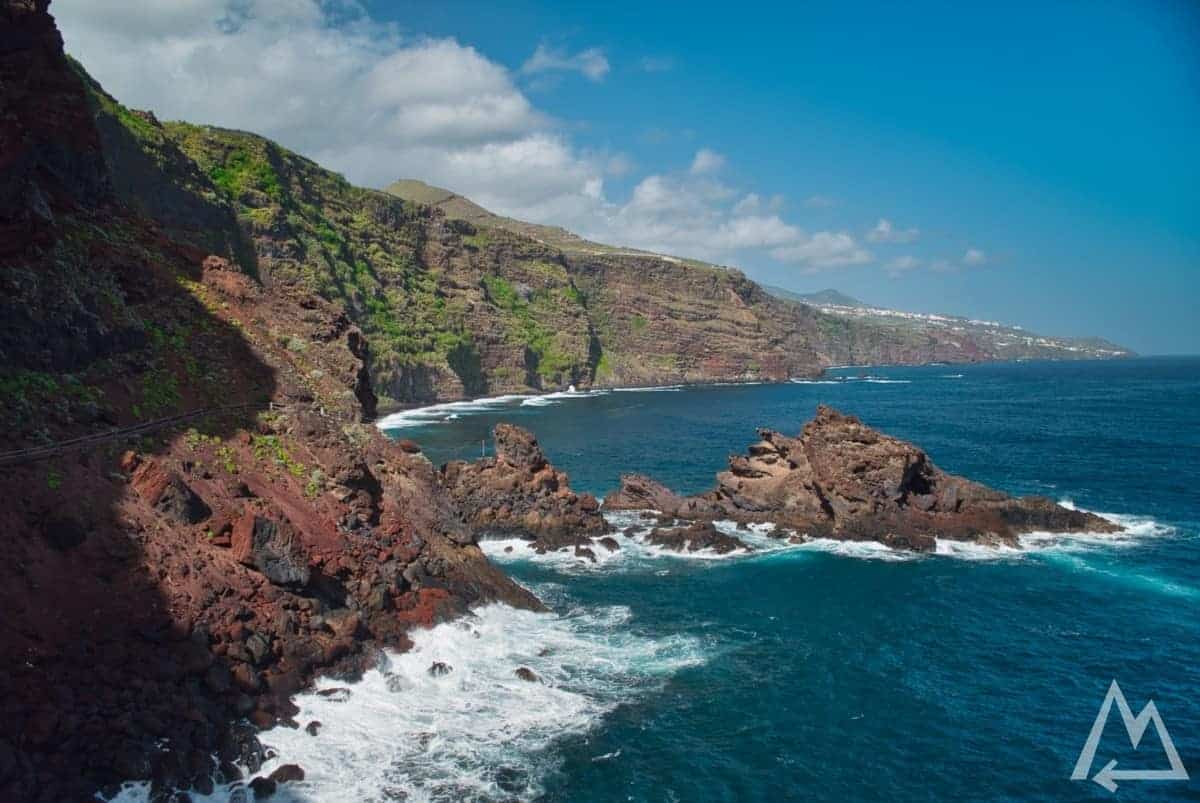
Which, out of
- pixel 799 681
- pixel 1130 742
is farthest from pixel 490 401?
pixel 1130 742

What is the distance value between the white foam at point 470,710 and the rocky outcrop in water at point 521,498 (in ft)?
55.0

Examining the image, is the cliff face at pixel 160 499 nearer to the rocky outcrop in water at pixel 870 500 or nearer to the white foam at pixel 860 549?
the white foam at pixel 860 549

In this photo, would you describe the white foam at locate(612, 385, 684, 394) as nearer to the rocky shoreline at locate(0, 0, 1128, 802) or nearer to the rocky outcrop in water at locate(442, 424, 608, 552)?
the rocky outcrop in water at locate(442, 424, 608, 552)

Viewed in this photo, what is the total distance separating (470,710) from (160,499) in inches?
411

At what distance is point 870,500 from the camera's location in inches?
1892

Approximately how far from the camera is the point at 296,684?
66.8ft

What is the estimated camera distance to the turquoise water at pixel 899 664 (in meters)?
20.5

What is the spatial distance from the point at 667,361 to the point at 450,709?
585 ft

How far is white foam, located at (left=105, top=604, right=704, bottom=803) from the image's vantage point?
18219mm

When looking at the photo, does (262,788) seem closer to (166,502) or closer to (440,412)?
(166,502)

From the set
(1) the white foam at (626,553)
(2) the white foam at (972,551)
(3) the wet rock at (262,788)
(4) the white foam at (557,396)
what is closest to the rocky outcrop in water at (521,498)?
(1) the white foam at (626,553)

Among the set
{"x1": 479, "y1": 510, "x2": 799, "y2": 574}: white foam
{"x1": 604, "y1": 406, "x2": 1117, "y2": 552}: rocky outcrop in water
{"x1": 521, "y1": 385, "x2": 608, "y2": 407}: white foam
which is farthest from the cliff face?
{"x1": 521, "y1": 385, "x2": 608, "y2": 407}: white foam

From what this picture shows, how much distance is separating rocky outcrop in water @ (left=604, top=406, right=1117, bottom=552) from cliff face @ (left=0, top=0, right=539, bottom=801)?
24147 mm

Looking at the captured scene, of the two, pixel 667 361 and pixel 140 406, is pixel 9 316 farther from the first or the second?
pixel 667 361
